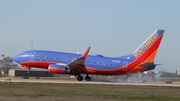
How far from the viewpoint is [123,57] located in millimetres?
61281

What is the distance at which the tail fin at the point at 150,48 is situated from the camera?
59250 mm

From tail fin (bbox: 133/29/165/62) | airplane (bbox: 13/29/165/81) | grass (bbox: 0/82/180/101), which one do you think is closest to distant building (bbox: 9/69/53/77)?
airplane (bbox: 13/29/165/81)

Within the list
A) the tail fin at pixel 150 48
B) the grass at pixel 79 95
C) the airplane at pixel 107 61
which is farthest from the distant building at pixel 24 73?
the grass at pixel 79 95

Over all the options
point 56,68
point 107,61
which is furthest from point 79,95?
point 107,61

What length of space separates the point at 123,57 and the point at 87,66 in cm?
547

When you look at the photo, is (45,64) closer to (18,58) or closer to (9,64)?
(18,58)

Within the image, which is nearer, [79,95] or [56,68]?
[79,95]

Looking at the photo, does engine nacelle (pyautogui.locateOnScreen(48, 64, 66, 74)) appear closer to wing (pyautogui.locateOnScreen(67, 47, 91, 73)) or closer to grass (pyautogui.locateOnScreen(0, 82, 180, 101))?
wing (pyautogui.locateOnScreen(67, 47, 91, 73))

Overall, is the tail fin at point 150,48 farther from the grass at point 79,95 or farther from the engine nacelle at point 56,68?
the grass at point 79,95

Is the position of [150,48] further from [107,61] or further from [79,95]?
[79,95]

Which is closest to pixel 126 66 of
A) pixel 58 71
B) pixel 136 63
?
pixel 136 63

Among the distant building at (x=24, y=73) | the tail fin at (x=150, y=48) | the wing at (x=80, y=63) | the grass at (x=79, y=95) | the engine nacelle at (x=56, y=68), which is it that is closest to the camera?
the grass at (x=79, y=95)

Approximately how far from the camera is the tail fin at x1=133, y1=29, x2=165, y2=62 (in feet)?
194

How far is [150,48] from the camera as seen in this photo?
59500mm
